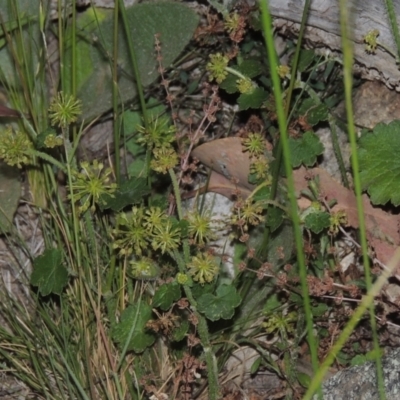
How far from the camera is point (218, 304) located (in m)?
1.74

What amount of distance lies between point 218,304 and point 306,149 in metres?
0.52

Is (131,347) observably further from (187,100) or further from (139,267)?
(187,100)

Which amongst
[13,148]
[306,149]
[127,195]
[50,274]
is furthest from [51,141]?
[306,149]

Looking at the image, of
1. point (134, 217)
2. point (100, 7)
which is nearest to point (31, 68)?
point (100, 7)

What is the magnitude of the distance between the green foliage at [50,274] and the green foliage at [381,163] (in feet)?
2.64

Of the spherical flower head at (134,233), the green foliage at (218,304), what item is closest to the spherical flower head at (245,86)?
the spherical flower head at (134,233)

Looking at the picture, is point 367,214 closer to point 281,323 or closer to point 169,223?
point 281,323

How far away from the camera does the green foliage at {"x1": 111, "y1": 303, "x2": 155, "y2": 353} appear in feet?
6.16

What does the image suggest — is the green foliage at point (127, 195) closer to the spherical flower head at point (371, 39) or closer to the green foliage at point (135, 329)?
the green foliage at point (135, 329)

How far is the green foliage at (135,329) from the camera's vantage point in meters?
1.88

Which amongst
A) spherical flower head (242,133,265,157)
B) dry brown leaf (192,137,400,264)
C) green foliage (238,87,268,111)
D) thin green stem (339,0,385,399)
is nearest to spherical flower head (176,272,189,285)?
dry brown leaf (192,137,400,264)

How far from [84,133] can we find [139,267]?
70 cm

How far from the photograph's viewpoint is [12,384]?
207 cm

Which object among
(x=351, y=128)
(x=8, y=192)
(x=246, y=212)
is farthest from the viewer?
(x=8, y=192)
